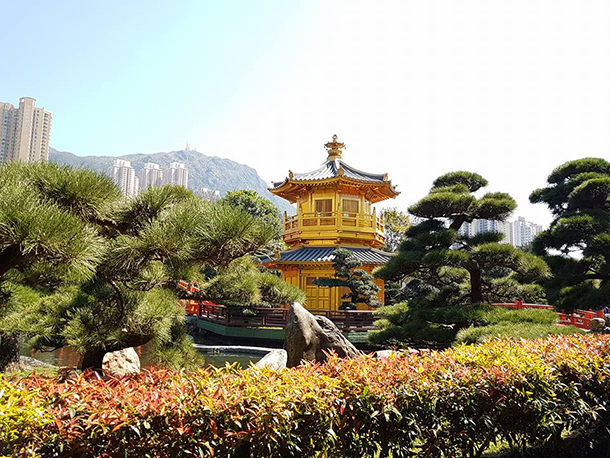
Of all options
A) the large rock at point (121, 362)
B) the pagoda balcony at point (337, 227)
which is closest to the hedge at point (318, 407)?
the large rock at point (121, 362)

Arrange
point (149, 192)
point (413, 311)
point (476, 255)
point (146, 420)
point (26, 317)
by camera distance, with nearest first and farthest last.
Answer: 1. point (146, 420)
2. point (149, 192)
3. point (26, 317)
4. point (476, 255)
5. point (413, 311)

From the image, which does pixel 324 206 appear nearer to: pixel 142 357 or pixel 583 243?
pixel 142 357

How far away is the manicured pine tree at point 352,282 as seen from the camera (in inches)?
602

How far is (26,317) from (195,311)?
14918mm

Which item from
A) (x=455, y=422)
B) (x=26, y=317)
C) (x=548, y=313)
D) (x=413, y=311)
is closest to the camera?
(x=455, y=422)

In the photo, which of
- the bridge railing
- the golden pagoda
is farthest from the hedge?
the golden pagoda

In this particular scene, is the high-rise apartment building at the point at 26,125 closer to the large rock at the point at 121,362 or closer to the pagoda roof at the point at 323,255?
the pagoda roof at the point at 323,255

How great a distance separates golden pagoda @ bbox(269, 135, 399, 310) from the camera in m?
17.5

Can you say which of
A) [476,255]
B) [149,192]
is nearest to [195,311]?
[476,255]

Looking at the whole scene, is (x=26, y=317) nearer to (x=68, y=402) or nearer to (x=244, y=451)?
(x=68, y=402)

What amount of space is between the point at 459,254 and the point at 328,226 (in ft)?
32.6

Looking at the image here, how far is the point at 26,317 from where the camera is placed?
247 inches

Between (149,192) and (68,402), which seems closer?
(68,402)

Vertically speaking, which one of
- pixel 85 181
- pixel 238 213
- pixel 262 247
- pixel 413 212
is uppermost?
pixel 413 212
